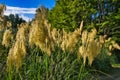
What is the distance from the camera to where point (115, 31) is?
3400 cm

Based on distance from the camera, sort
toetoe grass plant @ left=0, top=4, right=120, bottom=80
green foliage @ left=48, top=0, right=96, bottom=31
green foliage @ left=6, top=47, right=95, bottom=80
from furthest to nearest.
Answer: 1. green foliage @ left=48, top=0, right=96, bottom=31
2. green foliage @ left=6, top=47, right=95, bottom=80
3. toetoe grass plant @ left=0, top=4, right=120, bottom=80

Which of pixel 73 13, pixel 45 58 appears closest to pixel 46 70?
pixel 45 58

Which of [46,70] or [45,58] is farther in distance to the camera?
[45,58]

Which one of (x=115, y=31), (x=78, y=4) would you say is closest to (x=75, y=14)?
(x=78, y=4)

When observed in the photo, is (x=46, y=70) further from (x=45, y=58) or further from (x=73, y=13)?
(x=73, y=13)

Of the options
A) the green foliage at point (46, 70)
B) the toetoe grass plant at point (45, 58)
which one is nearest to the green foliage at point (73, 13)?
the toetoe grass plant at point (45, 58)

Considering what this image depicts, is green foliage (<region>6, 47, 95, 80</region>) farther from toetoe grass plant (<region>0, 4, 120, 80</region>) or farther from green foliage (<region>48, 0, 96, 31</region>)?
green foliage (<region>48, 0, 96, 31</region>)

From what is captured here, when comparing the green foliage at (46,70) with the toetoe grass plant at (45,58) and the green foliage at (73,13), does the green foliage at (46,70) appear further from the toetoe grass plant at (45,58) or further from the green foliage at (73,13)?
the green foliage at (73,13)

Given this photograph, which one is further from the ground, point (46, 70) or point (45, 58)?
point (45, 58)

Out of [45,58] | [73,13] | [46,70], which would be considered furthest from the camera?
[73,13]

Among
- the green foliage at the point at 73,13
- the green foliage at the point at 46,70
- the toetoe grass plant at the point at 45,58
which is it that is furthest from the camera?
the green foliage at the point at 73,13

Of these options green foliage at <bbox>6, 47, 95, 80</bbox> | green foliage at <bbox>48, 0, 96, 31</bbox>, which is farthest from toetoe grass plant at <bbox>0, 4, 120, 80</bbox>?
green foliage at <bbox>48, 0, 96, 31</bbox>

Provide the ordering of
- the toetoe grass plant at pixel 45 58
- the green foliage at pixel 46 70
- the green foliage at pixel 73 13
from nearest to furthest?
A: 1. the toetoe grass plant at pixel 45 58
2. the green foliage at pixel 46 70
3. the green foliage at pixel 73 13

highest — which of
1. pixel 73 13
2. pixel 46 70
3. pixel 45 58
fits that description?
pixel 73 13
